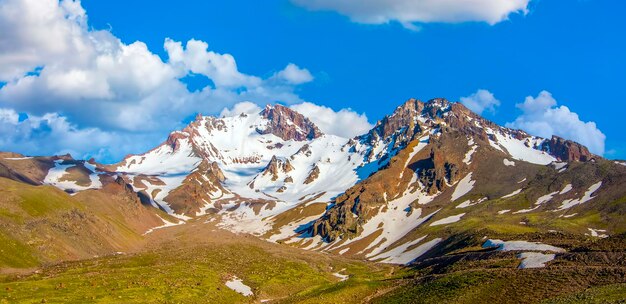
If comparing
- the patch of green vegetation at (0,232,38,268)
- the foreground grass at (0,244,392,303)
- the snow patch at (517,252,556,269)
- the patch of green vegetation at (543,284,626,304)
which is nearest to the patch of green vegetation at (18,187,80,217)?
the patch of green vegetation at (0,232,38,268)

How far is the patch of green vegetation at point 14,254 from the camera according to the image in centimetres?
10281

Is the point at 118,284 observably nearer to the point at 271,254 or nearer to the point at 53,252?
the point at 53,252

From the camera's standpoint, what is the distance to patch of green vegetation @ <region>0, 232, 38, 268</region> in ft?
337

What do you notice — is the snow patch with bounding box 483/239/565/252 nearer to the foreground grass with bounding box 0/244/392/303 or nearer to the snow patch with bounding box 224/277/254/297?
the foreground grass with bounding box 0/244/392/303

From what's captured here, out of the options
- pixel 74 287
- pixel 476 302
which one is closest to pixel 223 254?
pixel 74 287

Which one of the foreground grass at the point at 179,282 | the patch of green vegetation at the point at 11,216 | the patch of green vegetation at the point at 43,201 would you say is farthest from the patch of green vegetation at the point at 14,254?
the patch of green vegetation at the point at 43,201

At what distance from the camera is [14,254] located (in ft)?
355

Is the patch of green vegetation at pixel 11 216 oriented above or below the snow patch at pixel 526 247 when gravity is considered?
above

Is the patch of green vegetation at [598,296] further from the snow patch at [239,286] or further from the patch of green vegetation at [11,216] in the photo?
the patch of green vegetation at [11,216]

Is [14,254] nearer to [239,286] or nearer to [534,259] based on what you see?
[239,286]

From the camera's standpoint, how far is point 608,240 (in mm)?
93875

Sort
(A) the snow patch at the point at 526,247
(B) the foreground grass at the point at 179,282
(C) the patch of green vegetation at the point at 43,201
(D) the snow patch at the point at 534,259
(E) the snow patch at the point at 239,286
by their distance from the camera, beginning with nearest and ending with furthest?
(B) the foreground grass at the point at 179,282 < (D) the snow patch at the point at 534,259 < (E) the snow patch at the point at 239,286 < (A) the snow patch at the point at 526,247 < (C) the patch of green vegetation at the point at 43,201

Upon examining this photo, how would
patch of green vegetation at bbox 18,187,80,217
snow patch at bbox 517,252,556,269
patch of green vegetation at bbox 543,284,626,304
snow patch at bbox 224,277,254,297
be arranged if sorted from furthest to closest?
Answer: 1. patch of green vegetation at bbox 18,187,80,217
2. snow patch at bbox 224,277,254,297
3. snow patch at bbox 517,252,556,269
4. patch of green vegetation at bbox 543,284,626,304

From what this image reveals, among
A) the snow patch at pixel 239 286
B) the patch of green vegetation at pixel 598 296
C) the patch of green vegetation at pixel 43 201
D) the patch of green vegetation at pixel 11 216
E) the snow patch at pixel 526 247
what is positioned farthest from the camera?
the patch of green vegetation at pixel 43 201
